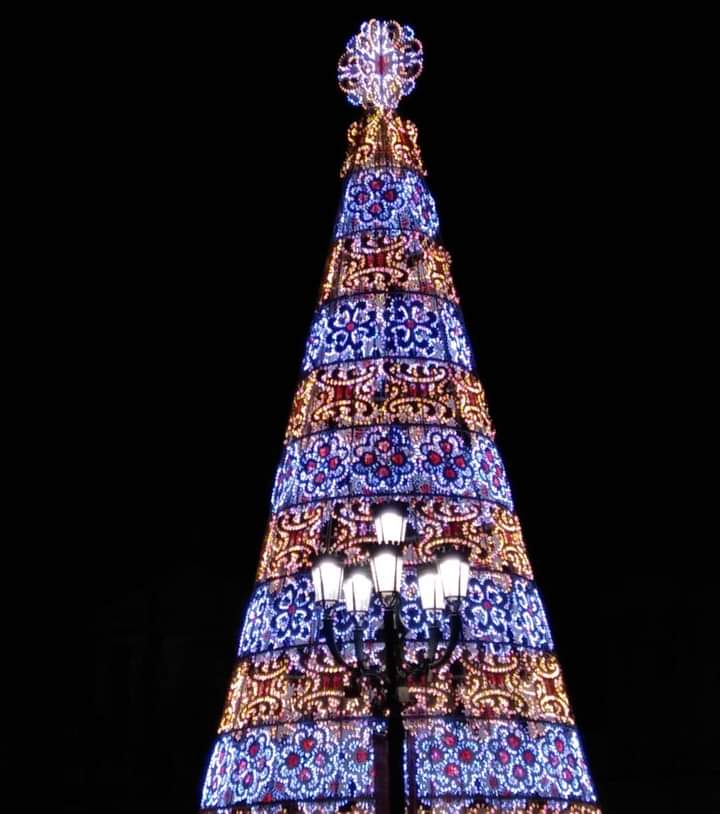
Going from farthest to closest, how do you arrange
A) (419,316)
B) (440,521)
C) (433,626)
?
(419,316), (440,521), (433,626)

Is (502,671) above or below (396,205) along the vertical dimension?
below

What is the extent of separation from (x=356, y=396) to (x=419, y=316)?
32.9 inches

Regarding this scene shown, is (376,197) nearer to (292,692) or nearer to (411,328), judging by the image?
(411,328)

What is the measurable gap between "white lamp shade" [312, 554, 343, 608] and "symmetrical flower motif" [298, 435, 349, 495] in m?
2.23

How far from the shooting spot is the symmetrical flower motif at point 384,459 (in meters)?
9.07

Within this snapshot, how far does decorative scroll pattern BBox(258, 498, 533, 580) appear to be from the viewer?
352 inches

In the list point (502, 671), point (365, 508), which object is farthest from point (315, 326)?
point (502, 671)

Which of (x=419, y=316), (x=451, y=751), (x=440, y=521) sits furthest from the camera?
(x=419, y=316)

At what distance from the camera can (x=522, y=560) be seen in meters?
9.38

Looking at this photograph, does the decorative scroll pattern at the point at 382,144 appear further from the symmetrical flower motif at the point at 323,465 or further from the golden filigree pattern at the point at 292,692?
the golden filigree pattern at the point at 292,692

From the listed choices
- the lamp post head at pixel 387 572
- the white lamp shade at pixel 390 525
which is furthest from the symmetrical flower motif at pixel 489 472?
the lamp post head at pixel 387 572

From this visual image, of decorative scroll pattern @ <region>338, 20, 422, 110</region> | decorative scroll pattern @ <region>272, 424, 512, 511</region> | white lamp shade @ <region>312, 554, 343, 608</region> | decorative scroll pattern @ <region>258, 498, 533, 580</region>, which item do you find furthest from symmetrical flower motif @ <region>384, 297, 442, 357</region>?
white lamp shade @ <region>312, 554, 343, 608</region>

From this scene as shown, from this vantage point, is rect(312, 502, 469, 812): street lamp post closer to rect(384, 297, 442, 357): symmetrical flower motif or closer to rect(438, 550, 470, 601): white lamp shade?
rect(438, 550, 470, 601): white lamp shade

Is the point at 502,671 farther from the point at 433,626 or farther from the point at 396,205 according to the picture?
the point at 396,205
